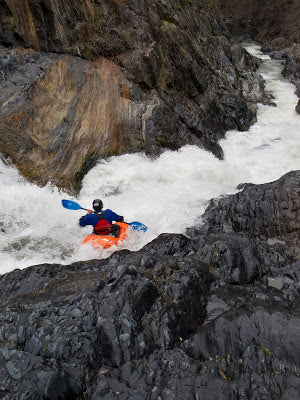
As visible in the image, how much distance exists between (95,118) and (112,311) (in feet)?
22.3

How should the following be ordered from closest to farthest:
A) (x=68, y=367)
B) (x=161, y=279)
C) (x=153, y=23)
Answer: (x=68, y=367), (x=161, y=279), (x=153, y=23)

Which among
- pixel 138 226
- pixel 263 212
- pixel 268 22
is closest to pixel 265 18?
pixel 268 22

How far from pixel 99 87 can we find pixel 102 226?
16.7 feet

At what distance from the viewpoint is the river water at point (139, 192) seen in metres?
6.38

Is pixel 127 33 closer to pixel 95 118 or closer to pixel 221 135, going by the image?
pixel 95 118

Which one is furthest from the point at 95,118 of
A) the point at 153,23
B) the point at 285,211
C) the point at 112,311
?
the point at 112,311

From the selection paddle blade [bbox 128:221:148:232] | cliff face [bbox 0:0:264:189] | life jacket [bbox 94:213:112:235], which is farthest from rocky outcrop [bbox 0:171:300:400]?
cliff face [bbox 0:0:264:189]

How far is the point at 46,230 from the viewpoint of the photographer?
6.80 meters

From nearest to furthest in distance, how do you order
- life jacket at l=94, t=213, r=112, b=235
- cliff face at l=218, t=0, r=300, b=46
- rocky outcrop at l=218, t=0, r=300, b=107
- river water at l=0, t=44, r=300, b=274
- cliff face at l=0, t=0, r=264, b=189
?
river water at l=0, t=44, r=300, b=274, life jacket at l=94, t=213, r=112, b=235, cliff face at l=0, t=0, r=264, b=189, rocky outcrop at l=218, t=0, r=300, b=107, cliff face at l=218, t=0, r=300, b=46

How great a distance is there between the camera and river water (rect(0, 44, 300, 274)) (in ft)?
20.9

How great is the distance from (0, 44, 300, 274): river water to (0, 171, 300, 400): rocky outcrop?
1.26 m

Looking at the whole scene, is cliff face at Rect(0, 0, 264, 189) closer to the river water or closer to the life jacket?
the river water

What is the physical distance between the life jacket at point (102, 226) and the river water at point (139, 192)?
41 cm

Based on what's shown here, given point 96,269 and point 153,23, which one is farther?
point 153,23
